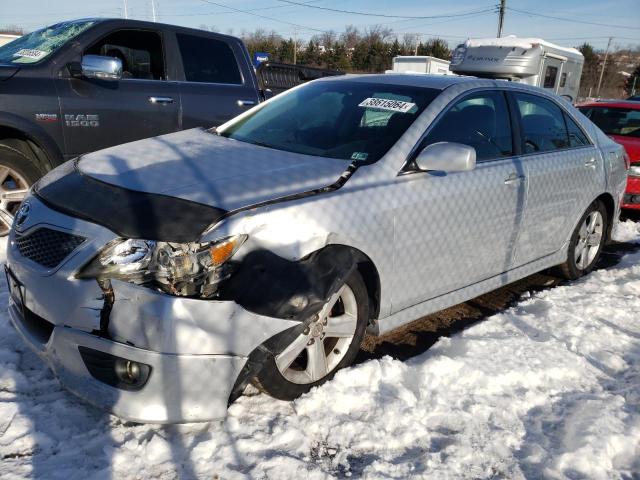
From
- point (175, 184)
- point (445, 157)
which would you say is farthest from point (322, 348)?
point (445, 157)

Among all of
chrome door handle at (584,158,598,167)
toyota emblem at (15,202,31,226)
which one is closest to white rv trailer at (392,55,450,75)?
chrome door handle at (584,158,598,167)

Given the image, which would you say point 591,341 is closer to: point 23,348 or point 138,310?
point 138,310

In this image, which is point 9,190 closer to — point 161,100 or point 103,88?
point 103,88

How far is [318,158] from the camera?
117 inches

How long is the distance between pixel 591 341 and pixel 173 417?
107 inches

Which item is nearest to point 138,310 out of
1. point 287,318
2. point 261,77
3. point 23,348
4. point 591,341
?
point 287,318

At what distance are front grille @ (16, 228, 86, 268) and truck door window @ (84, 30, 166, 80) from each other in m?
3.11

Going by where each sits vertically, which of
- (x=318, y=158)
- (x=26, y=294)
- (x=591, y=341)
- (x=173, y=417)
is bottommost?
(x=591, y=341)

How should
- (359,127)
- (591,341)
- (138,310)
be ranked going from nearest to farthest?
(138,310) → (359,127) → (591,341)

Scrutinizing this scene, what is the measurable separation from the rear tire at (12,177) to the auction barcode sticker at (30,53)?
2.84 ft

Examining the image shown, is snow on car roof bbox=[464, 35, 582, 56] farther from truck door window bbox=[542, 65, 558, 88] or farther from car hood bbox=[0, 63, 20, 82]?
car hood bbox=[0, 63, 20, 82]

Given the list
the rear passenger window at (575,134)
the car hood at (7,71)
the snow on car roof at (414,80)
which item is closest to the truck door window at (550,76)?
the rear passenger window at (575,134)

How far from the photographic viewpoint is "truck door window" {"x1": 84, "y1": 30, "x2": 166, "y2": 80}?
16.8ft

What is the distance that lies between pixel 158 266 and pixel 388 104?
185 centimetres
